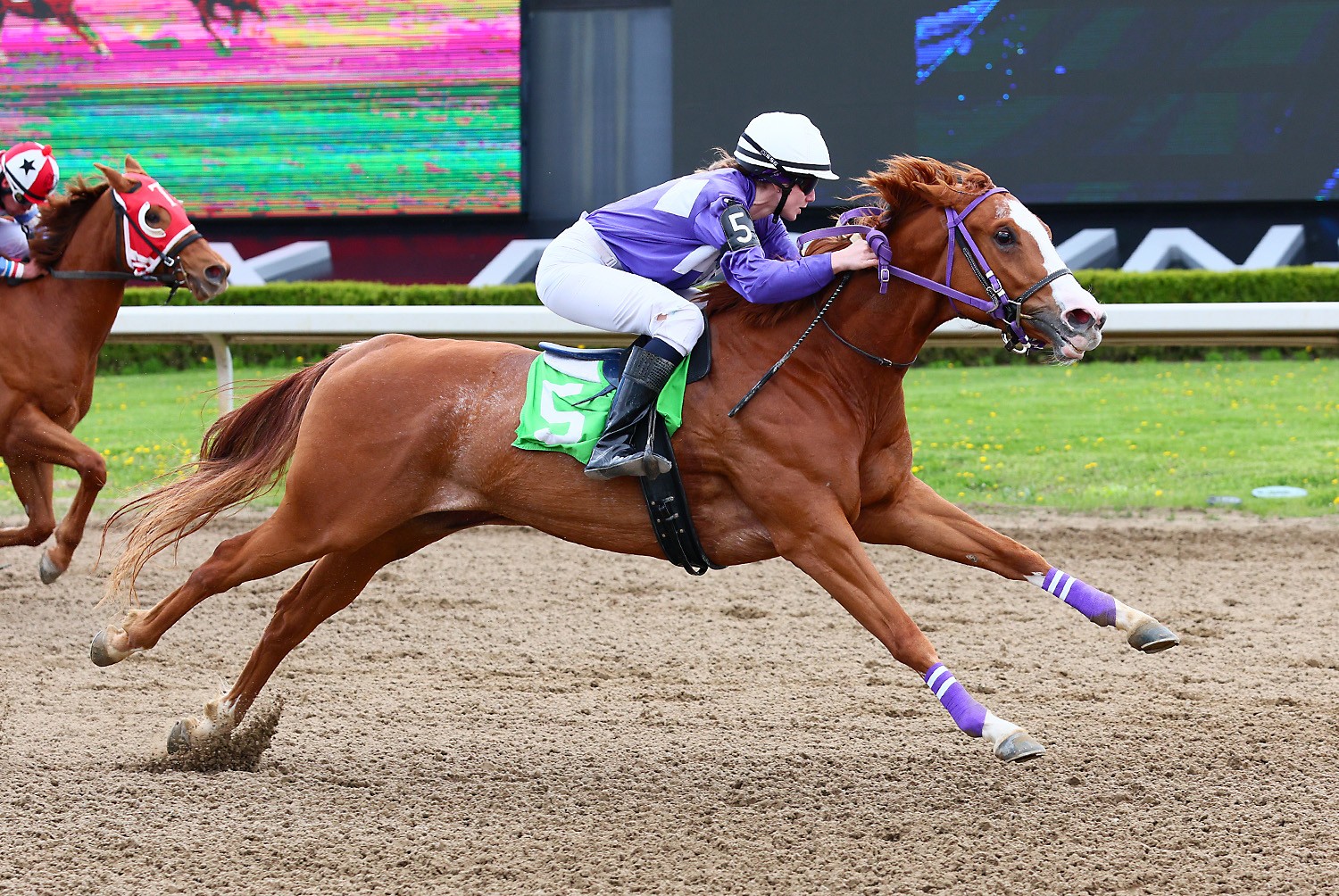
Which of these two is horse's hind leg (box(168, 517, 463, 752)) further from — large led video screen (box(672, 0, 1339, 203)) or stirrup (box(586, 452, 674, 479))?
large led video screen (box(672, 0, 1339, 203))

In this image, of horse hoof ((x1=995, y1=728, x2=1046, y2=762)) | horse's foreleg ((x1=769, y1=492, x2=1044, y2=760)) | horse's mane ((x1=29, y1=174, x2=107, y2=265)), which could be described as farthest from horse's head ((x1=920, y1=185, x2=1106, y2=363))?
horse's mane ((x1=29, y1=174, x2=107, y2=265))

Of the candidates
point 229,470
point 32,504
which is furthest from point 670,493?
point 32,504

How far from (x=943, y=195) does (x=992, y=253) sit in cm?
23

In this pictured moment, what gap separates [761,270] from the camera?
3.73 m

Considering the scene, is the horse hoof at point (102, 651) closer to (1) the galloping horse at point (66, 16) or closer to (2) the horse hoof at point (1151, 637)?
(2) the horse hoof at point (1151, 637)

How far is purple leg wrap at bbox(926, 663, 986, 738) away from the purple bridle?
2.92 ft

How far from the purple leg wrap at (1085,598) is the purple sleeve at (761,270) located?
1070mm

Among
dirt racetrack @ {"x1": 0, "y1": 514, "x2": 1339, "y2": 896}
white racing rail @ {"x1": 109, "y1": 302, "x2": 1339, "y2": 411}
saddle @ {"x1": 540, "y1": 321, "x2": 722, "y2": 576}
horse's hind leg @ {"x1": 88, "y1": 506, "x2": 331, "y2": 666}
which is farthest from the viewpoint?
white racing rail @ {"x1": 109, "y1": 302, "x2": 1339, "y2": 411}

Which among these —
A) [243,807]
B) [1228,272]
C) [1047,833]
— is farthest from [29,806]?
[1228,272]

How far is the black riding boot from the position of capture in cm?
376

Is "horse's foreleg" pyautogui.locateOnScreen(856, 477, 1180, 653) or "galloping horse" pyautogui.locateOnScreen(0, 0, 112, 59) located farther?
"galloping horse" pyautogui.locateOnScreen(0, 0, 112, 59)

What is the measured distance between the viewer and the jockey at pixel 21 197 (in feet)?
20.6

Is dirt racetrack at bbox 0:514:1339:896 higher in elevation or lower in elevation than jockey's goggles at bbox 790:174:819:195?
lower

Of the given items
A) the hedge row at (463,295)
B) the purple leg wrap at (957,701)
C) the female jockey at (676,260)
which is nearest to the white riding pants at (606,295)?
the female jockey at (676,260)
